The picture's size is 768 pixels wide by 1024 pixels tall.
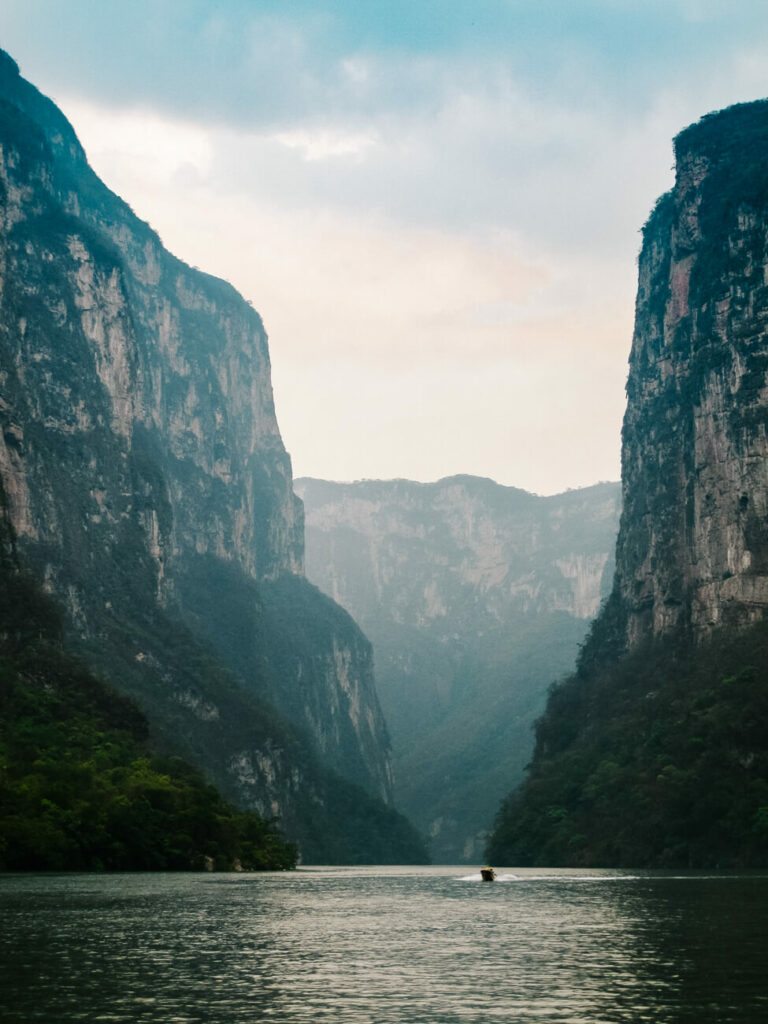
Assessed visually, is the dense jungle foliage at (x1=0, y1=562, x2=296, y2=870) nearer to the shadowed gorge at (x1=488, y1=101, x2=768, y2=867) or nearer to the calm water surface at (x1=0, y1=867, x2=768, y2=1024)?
the calm water surface at (x1=0, y1=867, x2=768, y2=1024)

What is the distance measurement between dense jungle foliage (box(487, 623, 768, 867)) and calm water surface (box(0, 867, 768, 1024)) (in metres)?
52.3

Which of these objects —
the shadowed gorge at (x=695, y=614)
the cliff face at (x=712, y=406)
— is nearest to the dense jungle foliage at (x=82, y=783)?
the shadowed gorge at (x=695, y=614)

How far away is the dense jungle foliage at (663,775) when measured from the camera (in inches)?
4685

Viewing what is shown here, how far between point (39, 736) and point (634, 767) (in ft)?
205

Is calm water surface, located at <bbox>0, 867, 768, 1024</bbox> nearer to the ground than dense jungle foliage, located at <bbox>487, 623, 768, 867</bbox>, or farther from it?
nearer to the ground

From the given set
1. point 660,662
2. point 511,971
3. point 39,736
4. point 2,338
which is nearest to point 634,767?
point 660,662

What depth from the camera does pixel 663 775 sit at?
128125 mm

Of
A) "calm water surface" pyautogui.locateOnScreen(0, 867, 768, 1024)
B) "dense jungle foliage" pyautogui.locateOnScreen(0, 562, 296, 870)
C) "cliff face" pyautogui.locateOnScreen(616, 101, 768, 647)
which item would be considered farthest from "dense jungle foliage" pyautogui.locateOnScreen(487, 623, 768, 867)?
"calm water surface" pyautogui.locateOnScreen(0, 867, 768, 1024)

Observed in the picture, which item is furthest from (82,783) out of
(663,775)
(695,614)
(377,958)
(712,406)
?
(712,406)

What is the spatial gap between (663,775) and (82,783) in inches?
2257

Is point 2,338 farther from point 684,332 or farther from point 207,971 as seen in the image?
point 207,971

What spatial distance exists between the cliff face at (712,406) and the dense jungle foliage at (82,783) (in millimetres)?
58778

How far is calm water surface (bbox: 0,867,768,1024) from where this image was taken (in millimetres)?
28688

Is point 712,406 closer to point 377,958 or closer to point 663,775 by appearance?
point 663,775
